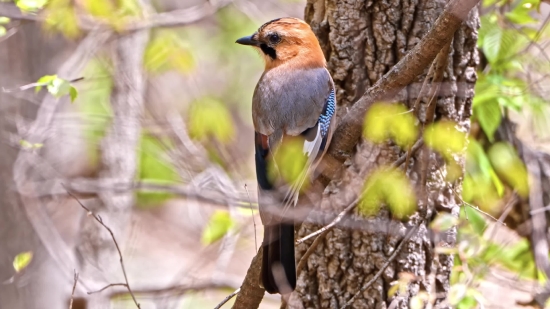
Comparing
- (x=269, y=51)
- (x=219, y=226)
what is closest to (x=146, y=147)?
(x=219, y=226)

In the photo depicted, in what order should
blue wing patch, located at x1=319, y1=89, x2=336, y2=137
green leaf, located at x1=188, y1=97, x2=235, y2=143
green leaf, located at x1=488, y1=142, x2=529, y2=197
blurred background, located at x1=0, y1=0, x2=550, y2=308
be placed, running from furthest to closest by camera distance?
1. green leaf, located at x1=188, y1=97, x2=235, y2=143
2. green leaf, located at x1=488, y1=142, x2=529, y2=197
3. blurred background, located at x1=0, y1=0, x2=550, y2=308
4. blue wing patch, located at x1=319, y1=89, x2=336, y2=137

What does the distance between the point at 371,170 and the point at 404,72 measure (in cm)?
88

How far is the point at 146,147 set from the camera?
6.80 m

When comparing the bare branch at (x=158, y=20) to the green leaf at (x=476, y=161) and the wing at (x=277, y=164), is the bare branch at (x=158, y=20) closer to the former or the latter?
the wing at (x=277, y=164)

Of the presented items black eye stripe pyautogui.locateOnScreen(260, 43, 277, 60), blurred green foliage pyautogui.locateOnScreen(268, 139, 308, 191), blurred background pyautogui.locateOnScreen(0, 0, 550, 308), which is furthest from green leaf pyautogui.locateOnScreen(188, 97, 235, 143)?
blurred green foliage pyautogui.locateOnScreen(268, 139, 308, 191)

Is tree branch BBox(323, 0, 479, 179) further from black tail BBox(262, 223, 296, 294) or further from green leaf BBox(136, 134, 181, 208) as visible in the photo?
green leaf BBox(136, 134, 181, 208)

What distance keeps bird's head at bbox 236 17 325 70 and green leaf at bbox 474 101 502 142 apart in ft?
3.94

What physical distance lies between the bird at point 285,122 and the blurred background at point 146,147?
793mm

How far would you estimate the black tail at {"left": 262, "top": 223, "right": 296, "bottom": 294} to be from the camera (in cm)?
295

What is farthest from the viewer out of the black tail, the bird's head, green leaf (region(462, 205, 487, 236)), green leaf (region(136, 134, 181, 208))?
green leaf (region(136, 134, 181, 208))

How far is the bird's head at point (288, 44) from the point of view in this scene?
367cm

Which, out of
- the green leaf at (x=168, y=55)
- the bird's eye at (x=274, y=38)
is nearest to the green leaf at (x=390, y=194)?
the bird's eye at (x=274, y=38)

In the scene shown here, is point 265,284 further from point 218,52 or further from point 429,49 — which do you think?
point 218,52

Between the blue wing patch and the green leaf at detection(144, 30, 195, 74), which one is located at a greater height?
A: the blue wing patch
